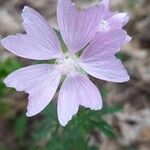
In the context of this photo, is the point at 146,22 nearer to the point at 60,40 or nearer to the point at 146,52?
the point at 146,52

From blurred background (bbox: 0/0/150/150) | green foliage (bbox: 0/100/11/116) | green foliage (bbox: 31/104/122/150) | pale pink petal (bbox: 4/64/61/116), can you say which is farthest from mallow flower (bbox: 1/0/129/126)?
green foliage (bbox: 0/100/11/116)

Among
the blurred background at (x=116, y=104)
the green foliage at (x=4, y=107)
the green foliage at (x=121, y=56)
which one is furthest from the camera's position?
the green foliage at (x=4, y=107)

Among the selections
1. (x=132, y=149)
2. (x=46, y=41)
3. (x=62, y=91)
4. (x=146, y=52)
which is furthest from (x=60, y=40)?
(x=146, y=52)

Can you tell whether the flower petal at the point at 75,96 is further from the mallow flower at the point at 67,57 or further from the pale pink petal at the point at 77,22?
the pale pink petal at the point at 77,22

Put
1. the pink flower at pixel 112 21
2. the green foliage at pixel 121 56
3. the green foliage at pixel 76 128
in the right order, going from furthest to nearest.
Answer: the green foliage at pixel 121 56
the green foliage at pixel 76 128
the pink flower at pixel 112 21

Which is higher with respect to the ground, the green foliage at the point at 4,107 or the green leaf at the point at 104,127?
the green leaf at the point at 104,127

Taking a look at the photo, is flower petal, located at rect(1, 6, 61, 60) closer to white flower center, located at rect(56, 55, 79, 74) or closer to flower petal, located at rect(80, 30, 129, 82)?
white flower center, located at rect(56, 55, 79, 74)

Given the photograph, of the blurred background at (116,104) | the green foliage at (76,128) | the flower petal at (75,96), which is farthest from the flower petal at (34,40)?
the blurred background at (116,104)

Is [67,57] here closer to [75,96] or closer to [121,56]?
[75,96]
